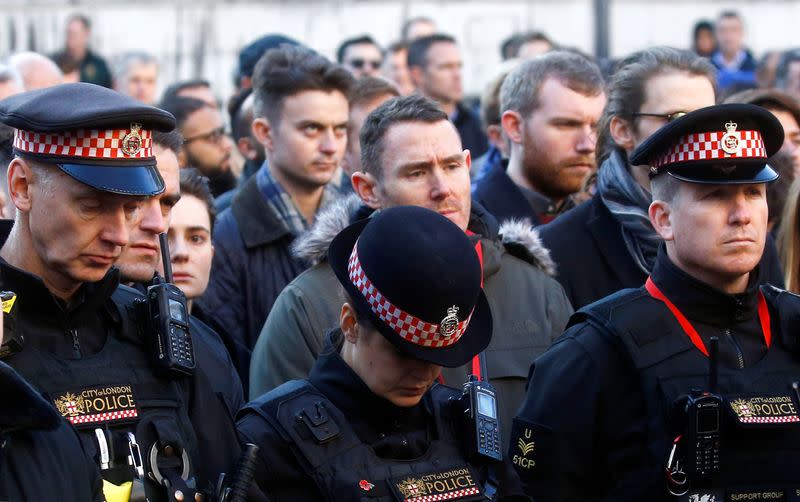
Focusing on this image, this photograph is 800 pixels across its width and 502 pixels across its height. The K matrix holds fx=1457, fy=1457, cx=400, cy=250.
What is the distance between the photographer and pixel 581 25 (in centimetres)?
1680

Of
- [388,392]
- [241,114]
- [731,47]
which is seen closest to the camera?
[388,392]

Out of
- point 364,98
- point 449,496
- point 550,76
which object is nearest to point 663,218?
point 449,496

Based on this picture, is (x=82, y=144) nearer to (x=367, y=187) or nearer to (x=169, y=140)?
(x=169, y=140)

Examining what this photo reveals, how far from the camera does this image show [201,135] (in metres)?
8.46

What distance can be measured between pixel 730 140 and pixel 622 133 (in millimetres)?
1479

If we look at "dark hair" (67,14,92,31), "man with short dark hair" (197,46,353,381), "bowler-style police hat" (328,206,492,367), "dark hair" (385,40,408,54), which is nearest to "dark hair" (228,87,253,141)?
"man with short dark hair" (197,46,353,381)

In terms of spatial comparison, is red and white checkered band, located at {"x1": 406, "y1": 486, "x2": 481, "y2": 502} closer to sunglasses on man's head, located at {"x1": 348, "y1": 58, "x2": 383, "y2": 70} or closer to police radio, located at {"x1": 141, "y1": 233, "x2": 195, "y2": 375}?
police radio, located at {"x1": 141, "y1": 233, "x2": 195, "y2": 375}

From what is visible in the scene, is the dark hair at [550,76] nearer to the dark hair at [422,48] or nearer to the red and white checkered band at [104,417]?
the red and white checkered band at [104,417]

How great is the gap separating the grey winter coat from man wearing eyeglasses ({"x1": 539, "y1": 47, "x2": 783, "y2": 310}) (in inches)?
13.3

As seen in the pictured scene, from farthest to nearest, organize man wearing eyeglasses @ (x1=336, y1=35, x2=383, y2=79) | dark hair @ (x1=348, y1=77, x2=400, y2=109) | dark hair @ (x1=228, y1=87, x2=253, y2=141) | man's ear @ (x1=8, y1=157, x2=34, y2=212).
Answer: man wearing eyeglasses @ (x1=336, y1=35, x2=383, y2=79)
dark hair @ (x1=228, y1=87, x2=253, y2=141)
dark hair @ (x1=348, y1=77, x2=400, y2=109)
man's ear @ (x1=8, y1=157, x2=34, y2=212)

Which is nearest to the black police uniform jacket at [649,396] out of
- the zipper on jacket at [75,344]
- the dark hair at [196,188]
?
the zipper on jacket at [75,344]

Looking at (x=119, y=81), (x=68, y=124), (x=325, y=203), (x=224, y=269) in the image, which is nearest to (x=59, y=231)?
(x=68, y=124)

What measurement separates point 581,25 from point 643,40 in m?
0.75

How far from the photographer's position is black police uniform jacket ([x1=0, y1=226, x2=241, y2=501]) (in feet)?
12.0
